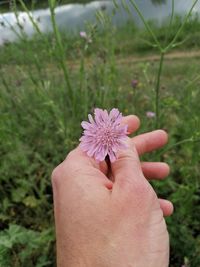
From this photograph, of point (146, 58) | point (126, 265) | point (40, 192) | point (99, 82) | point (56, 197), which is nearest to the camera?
point (126, 265)

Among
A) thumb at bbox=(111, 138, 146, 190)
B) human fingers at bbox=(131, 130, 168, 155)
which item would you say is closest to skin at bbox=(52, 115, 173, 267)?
thumb at bbox=(111, 138, 146, 190)

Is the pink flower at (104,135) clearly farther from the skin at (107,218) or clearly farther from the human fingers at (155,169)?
the human fingers at (155,169)

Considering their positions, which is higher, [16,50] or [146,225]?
[16,50]

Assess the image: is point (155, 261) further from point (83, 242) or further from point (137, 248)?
point (83, 242)

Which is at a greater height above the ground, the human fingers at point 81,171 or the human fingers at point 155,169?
the human fingers at point 81,171

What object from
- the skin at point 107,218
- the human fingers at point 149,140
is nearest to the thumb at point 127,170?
the skin at point 107,218

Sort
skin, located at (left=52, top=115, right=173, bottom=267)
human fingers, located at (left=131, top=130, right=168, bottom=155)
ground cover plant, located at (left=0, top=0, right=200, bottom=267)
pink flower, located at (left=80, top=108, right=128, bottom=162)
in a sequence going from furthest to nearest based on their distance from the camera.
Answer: ground cover plant, located at (left=0, top=0, right=200, bottom=267) < human fingers, located at (left=131, top=130, right=168, bottom=155) < pink flower, located at (left=80, top=108, right=128, bottom=162) < skin, located at (left=52, top=115, right=173, bottom=267)

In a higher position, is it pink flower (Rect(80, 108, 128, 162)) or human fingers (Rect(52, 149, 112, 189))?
pink flower (Rect(80, 108, 128, 162))

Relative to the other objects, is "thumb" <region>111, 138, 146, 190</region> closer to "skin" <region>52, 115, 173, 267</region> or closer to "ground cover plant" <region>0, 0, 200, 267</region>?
"skin" <region>52, 115, 173, 267</region>

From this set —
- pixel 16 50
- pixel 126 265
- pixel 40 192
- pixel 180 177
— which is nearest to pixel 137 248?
pixel 126 265
